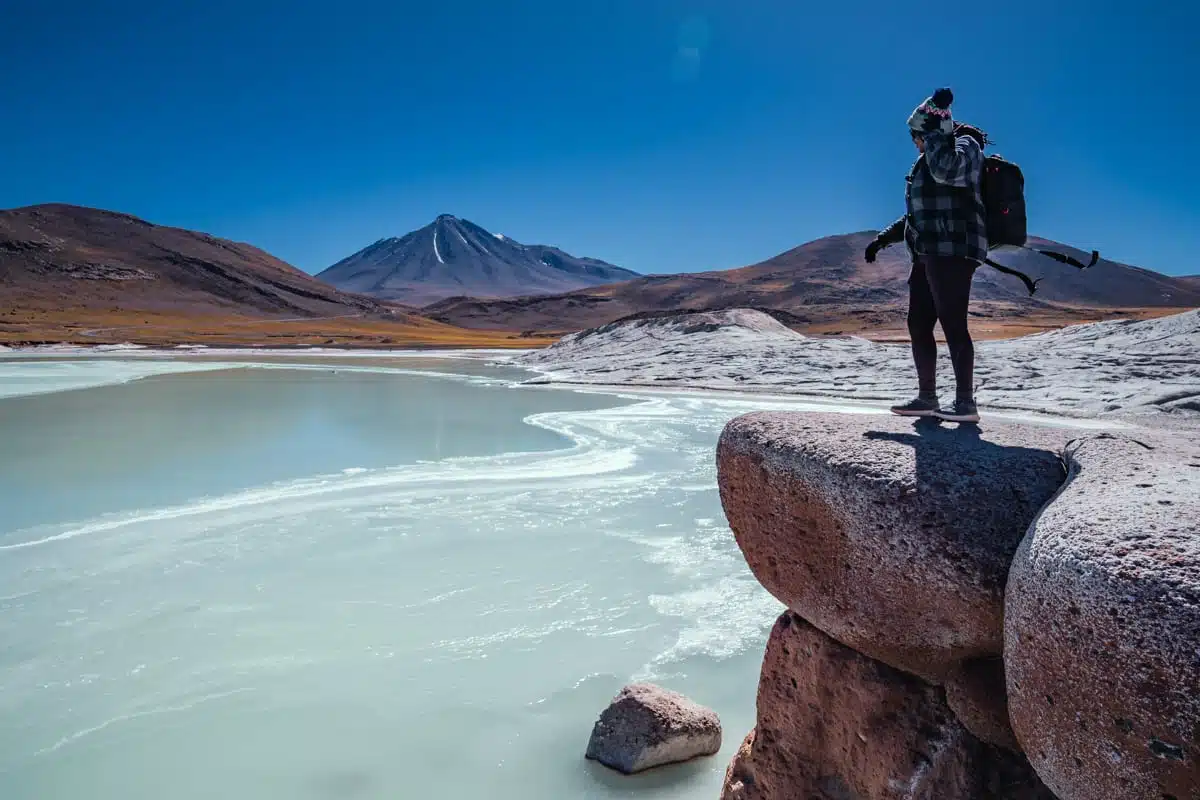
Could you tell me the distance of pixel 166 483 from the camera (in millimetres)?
8734

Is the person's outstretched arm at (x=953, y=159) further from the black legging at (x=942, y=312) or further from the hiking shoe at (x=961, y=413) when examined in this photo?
the hiking shoe at (x=961, y=413)

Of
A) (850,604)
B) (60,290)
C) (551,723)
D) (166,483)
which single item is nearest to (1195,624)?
(850,604)

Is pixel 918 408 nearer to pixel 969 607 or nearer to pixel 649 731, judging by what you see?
pixel 969 607

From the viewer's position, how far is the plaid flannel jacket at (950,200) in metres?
3.23

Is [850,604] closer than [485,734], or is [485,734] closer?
[850,604]

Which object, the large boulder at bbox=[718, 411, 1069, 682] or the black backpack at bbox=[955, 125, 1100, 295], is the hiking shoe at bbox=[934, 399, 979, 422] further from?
the black backpack at bbox=[955, 125, 1100, 295]

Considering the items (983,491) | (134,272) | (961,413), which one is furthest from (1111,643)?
(134,272)

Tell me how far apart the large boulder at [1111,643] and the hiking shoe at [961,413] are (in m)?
1.50

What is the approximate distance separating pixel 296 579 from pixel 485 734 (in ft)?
8.05

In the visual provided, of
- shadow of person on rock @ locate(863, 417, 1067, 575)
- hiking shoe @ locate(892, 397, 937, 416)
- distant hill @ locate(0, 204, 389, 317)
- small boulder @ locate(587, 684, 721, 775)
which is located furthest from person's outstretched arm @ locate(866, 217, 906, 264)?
distant hill @ locate(0, 204, 389, 317)

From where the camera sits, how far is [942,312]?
3.48m

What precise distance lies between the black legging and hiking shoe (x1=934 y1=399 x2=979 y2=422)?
0.11 feet

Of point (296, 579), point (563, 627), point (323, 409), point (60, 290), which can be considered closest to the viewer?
point (563, 627)

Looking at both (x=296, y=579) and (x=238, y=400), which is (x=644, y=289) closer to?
(x=238, y=400)
